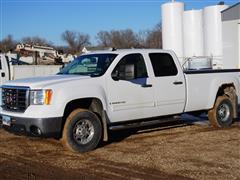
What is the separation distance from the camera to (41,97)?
847 cm

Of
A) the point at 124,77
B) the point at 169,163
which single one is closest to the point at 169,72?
the point at 124,77

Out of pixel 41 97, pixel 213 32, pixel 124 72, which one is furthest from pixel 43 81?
pixel 213 32

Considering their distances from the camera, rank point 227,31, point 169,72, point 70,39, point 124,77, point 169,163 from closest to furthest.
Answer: point 169,163, point 124,77, point 169,72, point 227,31, point 70,39

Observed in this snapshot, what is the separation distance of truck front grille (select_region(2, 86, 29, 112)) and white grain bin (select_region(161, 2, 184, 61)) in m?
32.3

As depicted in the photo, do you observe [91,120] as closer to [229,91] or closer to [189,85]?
[189,85]

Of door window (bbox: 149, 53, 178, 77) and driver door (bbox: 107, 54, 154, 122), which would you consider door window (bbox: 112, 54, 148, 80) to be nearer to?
driver door (bbox: 107, 54, 154, 122)

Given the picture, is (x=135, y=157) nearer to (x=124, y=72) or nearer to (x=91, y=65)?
(x=124, y=72)

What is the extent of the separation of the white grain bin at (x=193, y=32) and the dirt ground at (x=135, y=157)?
97.6ft

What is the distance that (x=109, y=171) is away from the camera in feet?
23.8

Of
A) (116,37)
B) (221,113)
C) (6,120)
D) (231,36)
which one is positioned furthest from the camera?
(116,37)

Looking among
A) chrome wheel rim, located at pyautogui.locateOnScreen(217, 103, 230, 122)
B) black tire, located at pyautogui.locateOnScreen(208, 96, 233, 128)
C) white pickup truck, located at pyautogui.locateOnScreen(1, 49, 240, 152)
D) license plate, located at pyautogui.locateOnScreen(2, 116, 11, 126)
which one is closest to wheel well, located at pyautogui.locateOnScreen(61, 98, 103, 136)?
white pickup truck, located at pyautogui.locateOnScreen(1, 49, 240, 152)

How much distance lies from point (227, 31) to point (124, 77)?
20.4m

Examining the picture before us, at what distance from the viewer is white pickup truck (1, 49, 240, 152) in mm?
8531

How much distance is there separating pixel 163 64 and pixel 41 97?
3.14 meters
